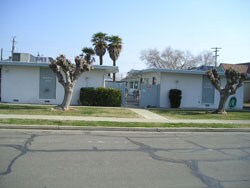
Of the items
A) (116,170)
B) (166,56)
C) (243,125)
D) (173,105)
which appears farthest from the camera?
(166,56)

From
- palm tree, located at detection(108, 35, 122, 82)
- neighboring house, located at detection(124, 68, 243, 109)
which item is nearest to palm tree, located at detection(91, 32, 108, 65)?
palm tree, located at detection(108, 35, 122, 82)

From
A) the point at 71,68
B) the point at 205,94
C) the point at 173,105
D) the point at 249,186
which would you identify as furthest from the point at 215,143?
the point at 205,94

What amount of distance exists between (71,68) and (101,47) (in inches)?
918

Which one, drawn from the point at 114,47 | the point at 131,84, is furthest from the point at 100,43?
the point at 131,84

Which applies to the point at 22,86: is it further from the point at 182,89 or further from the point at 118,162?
the point at 118,162

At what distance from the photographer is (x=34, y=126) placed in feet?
39.2

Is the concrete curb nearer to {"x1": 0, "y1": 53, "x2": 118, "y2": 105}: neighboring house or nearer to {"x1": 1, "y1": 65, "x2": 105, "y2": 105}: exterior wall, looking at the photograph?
{"x1": 0, "y1": 53, "x2": 118, "y2": 105}: neighboring house

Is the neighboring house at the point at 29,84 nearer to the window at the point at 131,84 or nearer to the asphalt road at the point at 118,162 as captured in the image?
the asphalt road at the point at 118,162

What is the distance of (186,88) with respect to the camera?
2575 centimetres

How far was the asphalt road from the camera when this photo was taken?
220 inches

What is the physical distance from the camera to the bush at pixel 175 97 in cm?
2453

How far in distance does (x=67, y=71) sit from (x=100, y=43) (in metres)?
23.8

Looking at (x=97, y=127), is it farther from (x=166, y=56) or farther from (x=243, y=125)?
(x=166, y=56)

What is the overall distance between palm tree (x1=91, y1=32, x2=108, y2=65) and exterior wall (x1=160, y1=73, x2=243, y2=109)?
1843 centimetres
